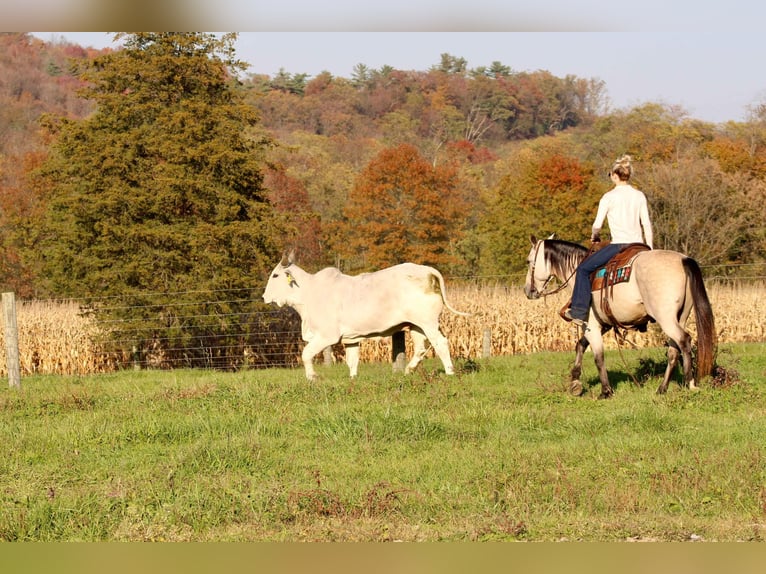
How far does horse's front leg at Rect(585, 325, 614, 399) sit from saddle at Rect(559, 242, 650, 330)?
1.01ft

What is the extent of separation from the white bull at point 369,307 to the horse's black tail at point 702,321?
3.80m

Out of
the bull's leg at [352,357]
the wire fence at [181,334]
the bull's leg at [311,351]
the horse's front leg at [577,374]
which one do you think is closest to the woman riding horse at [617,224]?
the horse's front leg at [577,374]

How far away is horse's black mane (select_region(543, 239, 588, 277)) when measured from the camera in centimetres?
1320

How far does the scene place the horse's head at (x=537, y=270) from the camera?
1341cm

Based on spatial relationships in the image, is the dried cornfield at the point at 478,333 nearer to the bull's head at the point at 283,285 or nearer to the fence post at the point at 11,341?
the fence post at the point at 11,341

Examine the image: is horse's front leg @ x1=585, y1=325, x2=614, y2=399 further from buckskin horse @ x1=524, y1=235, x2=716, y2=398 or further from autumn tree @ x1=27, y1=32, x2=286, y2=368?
autumn tree @ x1=27, y1=32, x2=286, y2=368

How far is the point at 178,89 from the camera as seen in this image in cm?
2769

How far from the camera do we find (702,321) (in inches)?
443

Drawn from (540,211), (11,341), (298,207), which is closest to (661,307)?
(11,341)

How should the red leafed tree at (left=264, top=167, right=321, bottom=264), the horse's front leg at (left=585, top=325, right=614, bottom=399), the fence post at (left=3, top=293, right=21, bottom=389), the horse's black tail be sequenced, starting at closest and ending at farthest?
the horse's black tail → the horse's front leg at (left=585, top=325, right=614, bottom=399) → the fence post at (left=3, top=293, right=21, bottom=389) → the red leafed tree at (left=264, top=167, right=321, bottom=264)

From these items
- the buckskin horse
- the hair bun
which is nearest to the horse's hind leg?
the buckskin horse

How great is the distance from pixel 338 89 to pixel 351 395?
152m

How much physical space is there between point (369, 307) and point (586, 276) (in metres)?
3.48

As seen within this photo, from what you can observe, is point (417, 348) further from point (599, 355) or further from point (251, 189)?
point (251, 189)
